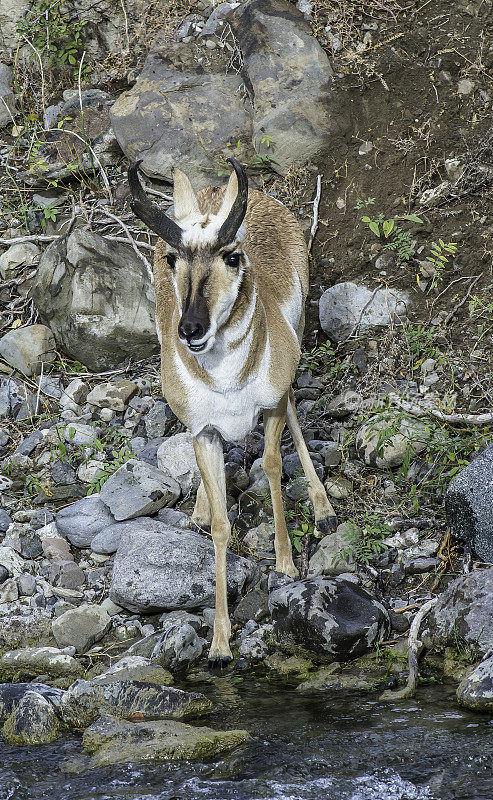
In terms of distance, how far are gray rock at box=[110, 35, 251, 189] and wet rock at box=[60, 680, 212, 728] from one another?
18.6 feet

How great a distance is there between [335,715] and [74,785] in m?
1.34

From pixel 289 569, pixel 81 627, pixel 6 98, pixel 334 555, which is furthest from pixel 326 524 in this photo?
pixel 6 98

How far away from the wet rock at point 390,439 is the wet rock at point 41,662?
99.7 inches

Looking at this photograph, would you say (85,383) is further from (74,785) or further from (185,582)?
(74,785)

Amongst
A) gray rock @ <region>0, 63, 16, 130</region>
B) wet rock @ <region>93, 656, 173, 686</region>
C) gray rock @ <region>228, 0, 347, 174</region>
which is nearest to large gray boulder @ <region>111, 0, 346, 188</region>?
gray rock @ <region>228, 0, 347, 174</region>

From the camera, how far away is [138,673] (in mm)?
5180

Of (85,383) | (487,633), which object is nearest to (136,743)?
(487,633)

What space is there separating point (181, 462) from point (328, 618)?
225 centimetres

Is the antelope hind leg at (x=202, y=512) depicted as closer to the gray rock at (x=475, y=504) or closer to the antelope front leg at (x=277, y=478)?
the antelope front leg at (x=277, y=478)

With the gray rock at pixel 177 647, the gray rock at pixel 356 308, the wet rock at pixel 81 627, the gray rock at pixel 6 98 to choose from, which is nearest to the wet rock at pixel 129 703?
the gray rock at pixel 177 647

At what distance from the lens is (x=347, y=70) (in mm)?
9305

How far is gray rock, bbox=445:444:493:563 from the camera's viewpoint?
18.3ft

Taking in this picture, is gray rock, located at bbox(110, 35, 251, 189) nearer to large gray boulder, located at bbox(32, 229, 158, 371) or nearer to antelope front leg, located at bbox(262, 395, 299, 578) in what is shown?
large gray boulder, located at bbox(32, 229, 158, 371)

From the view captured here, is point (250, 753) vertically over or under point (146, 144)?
under
